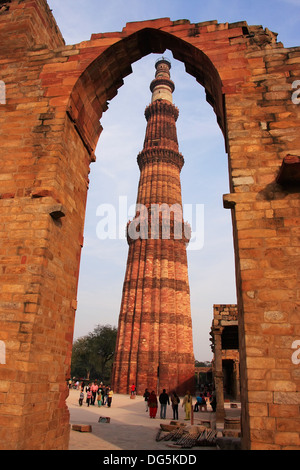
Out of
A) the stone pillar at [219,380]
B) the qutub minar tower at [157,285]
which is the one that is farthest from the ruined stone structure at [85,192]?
the qutub minar tower at [157,285]

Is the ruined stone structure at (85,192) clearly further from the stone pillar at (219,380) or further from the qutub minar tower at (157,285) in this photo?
Answer: the qutub minar tower at (157,285)

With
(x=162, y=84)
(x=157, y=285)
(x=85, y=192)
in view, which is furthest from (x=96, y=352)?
(x=85, y=192)

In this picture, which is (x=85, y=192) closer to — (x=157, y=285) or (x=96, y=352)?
(x=157, y=285)

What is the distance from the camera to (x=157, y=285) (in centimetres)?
2278

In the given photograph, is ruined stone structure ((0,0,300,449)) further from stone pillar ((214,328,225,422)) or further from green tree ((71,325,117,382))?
green tree ((71,325,117,382))

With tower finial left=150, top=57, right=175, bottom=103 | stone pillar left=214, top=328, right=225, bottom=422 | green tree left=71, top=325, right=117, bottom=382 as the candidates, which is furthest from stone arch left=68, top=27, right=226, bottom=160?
green tree left=71, top=325, right=117, bottom=382

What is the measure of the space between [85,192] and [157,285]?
17.1 meters

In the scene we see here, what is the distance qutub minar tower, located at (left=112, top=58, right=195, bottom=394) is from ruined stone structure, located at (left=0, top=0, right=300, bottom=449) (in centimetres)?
1644

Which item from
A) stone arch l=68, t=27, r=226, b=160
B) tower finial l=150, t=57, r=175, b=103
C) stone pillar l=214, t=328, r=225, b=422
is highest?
tower finial l=150, t=57, r=175, b=103

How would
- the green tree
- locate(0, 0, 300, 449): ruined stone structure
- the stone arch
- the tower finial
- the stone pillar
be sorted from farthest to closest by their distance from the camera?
the green tree → the tower finial → the stone pillar → the stone arch → locate(0, 0, 300, 449): ruined stone structure

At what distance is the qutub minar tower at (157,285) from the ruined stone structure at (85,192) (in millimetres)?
16436

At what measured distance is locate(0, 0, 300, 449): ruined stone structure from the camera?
12.3 feet

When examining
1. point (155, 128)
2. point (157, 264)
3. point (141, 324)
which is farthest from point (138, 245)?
point (155, 128)

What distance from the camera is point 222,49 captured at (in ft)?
17.9
